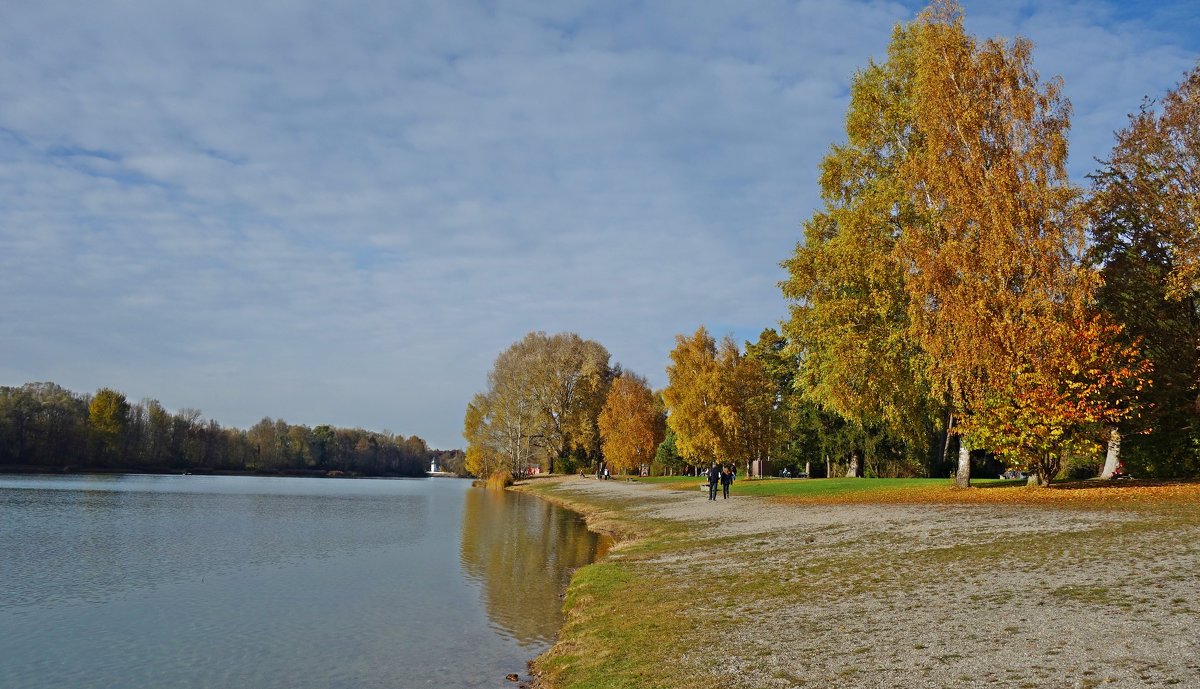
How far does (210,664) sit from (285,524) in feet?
96.0

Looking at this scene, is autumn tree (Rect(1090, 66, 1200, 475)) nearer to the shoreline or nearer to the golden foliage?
the golden foliage

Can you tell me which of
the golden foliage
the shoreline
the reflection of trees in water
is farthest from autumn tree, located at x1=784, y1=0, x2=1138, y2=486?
the shoreline

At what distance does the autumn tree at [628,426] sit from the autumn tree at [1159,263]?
49.2m

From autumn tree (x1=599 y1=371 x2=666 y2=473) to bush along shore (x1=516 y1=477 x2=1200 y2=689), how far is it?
174ft

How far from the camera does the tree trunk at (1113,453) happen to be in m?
32.4

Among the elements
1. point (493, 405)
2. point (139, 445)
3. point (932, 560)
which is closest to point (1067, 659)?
point (932, 560)

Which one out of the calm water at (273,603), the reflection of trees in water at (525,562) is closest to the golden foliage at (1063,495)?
the reflection of trees in water at (525,562)

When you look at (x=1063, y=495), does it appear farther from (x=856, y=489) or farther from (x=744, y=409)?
(x=744, y=409)

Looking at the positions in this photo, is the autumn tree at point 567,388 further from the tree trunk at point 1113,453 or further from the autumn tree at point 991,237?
the autumn tree at point 991,237

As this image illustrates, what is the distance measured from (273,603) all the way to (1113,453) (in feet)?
114

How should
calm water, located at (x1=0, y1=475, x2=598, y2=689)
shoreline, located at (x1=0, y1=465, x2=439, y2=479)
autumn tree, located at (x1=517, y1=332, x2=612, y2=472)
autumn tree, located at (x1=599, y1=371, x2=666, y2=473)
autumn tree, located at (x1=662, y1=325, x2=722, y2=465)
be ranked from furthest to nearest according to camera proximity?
shoreline, located at (x1=0, y1=465, x2=439, y2=479) < autumn tree, located at (x1=517, y1=332, x2=612, y2=472) < autumn tree, located at (x1=599, y1=371, x2=666, y2=473) < autumn tree, located at (x1=662, y1=325, x2=722, y2=465) < calm water, located at (x1=0, y1=475, x2=598, y2=689)

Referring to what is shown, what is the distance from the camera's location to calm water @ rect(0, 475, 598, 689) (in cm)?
1354

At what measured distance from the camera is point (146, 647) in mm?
14977

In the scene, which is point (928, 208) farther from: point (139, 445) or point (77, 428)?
point (139, 445)
